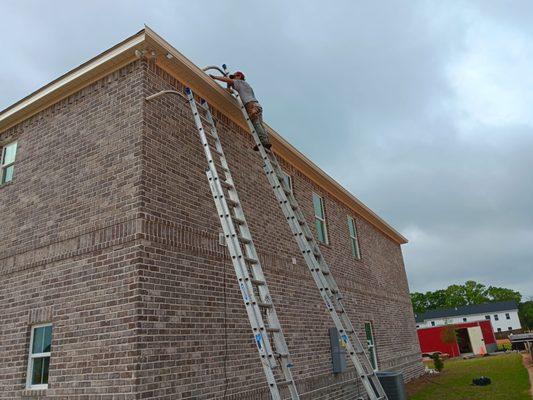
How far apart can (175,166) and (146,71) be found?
1705 millimetres

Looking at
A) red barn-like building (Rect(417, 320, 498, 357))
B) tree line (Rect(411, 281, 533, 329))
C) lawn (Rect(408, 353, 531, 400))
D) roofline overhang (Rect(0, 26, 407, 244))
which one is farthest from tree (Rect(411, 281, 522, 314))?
roofline overhang (Rect(0, 26, 407, 244))

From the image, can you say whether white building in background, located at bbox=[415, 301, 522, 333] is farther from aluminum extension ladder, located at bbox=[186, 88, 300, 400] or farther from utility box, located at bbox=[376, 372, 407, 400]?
aluminum extension ladder, located at bbox=[186, 88, 300, 400]

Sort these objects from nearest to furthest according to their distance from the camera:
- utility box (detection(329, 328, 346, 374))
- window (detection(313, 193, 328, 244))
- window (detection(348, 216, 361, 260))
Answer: utility box (detection(329, 328, 346, 374)) → window (detection(313, 193, 328, 244)) → window (detection(348, 216, 361, 260))

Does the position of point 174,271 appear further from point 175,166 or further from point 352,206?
point 352,206

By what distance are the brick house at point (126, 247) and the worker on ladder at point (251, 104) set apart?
47 centimetres

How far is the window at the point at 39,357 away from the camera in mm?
6730

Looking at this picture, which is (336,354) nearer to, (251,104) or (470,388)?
(251,104)

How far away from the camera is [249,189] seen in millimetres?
9477

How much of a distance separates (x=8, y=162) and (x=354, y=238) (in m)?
11.1

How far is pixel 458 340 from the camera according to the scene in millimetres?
38594

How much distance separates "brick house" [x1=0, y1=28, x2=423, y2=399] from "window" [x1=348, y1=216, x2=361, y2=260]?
5823 mm

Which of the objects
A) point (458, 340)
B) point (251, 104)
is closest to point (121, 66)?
point (251, 104)

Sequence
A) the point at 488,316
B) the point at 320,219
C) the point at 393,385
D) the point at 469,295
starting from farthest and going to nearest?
the point at 469,295, the point at 488,316, the point at 320,219, the point at 393,385

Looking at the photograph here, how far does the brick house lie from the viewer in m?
6.09
